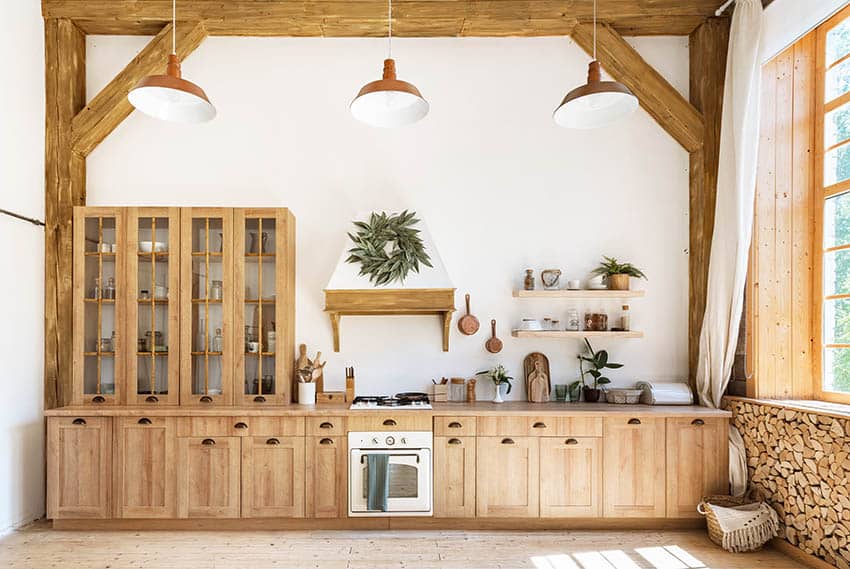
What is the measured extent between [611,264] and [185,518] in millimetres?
3533

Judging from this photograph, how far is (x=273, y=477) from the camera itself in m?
3.87

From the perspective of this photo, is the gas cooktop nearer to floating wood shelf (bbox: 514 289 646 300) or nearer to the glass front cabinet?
the glass front cabinet

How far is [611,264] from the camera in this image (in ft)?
14.5

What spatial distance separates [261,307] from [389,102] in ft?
6.28

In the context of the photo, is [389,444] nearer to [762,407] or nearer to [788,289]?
[762,407]

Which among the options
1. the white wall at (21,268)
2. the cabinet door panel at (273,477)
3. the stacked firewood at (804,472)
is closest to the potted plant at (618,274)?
the stacked firewood at (804,472)

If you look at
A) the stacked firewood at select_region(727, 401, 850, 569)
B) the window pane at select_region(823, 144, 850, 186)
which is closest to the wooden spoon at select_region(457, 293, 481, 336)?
the stacked firewood at select_region(727, 401, 850, 569)

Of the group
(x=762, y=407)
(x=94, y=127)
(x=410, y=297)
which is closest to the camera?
(x=762, y=407)

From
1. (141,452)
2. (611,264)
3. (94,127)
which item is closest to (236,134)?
(94,127)

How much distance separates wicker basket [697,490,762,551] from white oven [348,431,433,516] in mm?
1773

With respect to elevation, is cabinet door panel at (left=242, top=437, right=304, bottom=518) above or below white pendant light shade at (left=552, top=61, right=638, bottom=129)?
below

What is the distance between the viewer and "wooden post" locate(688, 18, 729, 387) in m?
4.37

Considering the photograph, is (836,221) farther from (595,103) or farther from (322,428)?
(322,428)

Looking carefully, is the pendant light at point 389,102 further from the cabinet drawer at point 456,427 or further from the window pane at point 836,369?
the window pane at point 836,369
